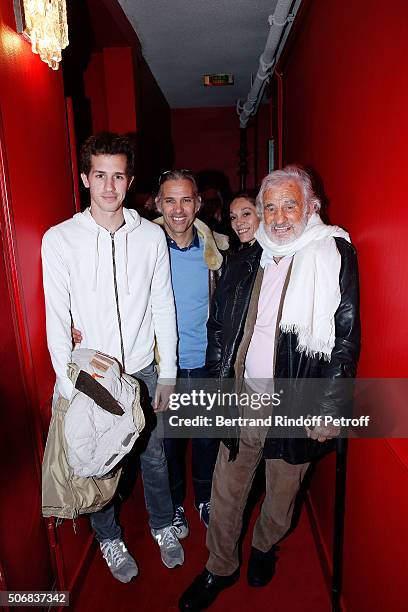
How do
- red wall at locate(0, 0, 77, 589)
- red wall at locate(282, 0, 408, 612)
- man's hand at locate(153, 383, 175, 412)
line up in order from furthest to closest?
man's hand at locate(153, 383, 175, 412), red wall at locate(0, 0, 77, 589), red wall at locate(282, 0, 408, 612)

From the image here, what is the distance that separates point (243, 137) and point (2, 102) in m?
6.05

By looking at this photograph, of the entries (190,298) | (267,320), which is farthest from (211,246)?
(267,320)

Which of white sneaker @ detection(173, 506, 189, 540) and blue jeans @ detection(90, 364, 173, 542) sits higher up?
blue jeans @ detection(90, 364, 173, 542)

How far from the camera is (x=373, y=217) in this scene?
1479 millimetres

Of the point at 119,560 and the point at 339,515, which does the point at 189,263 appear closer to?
the point at 339,515

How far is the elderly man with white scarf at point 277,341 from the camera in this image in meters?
1.59

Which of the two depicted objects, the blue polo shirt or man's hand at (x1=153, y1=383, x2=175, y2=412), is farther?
the blue polo shirt

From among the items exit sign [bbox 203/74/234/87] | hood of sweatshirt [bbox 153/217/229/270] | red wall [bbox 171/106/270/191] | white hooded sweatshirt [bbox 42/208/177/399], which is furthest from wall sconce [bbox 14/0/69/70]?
red wall [bbox 171/106/270/191]

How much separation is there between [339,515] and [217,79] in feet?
17.1

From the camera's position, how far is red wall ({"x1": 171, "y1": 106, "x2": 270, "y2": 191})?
705 centimetres

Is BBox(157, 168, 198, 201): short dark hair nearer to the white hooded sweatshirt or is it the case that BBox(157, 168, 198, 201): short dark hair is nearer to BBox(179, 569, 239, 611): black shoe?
the white hooded sweatshirt

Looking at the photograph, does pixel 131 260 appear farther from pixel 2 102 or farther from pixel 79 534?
pixel 79 534

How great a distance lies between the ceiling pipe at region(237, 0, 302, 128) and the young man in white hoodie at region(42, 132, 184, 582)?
2.11 meters

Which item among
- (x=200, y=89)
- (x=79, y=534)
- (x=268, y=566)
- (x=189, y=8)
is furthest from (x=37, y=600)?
(x=200, y=89)
